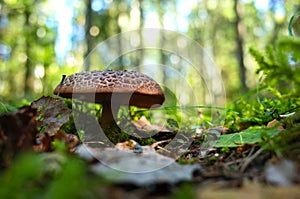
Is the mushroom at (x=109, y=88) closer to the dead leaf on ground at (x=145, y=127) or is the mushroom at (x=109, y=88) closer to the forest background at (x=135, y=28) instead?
the dead leaf on ground at (x=145, y=127)

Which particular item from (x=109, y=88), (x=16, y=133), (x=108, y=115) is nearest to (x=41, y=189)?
(x=16, y=133)

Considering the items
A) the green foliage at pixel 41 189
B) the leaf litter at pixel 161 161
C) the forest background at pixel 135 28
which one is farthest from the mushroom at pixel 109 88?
→ the forest background at pixel 135 28

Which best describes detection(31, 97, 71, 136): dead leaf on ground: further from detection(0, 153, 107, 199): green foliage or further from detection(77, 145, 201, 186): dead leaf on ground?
detection(0, 153, 107, 199): green foliage

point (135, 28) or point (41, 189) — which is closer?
point (41, 189)

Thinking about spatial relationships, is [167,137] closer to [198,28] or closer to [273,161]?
[273,161]

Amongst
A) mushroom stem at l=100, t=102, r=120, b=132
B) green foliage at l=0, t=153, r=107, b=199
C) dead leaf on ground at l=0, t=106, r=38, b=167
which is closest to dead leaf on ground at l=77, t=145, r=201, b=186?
green foliage at l=0, t=153, r=107, b=199

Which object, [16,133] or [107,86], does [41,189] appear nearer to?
[16,133]
